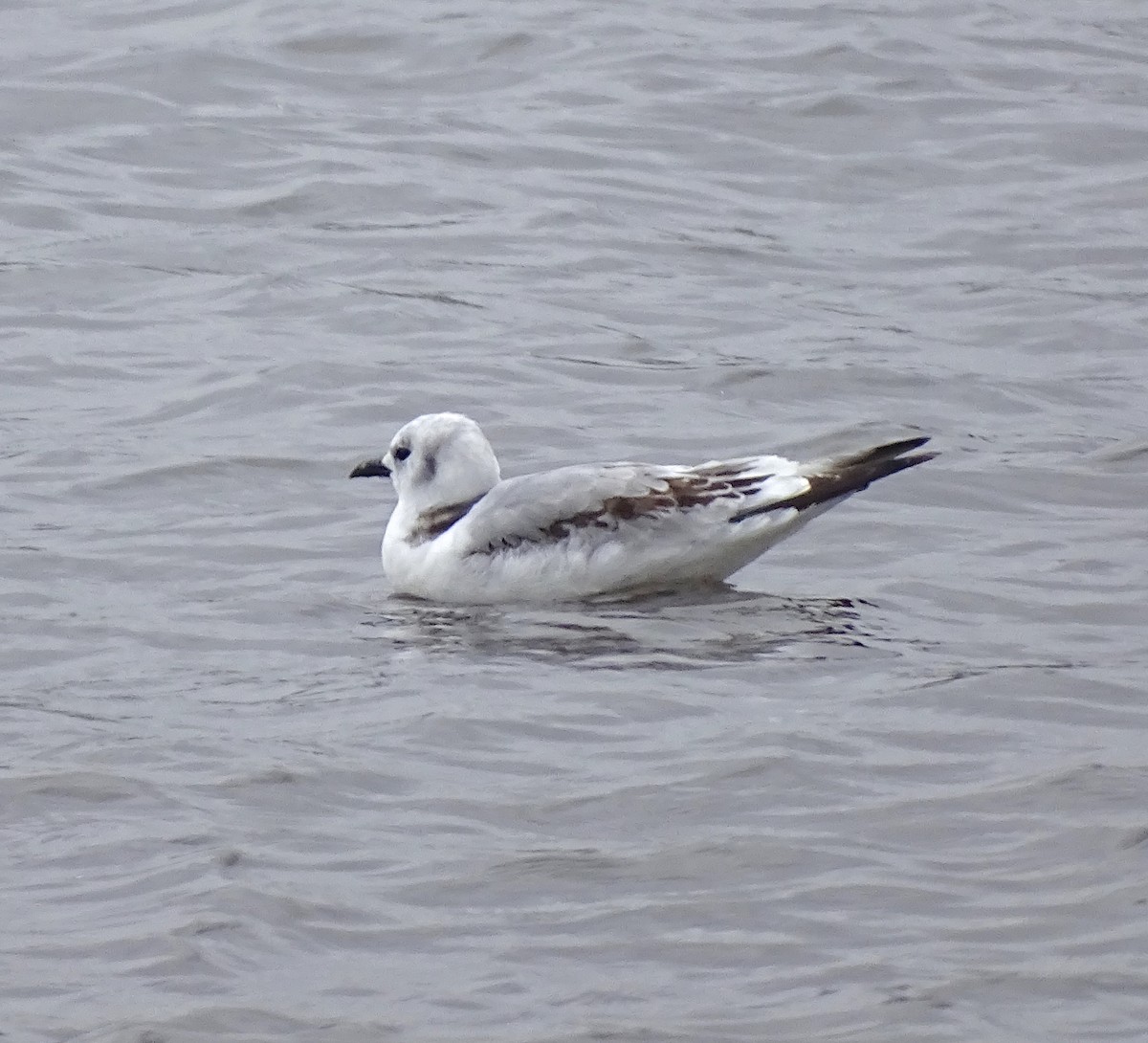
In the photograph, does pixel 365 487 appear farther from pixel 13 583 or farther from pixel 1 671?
pixel 1 671

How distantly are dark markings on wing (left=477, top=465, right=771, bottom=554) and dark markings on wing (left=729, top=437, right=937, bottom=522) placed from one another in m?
0.14

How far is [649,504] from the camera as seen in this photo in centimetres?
924

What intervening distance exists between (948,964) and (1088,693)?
222cm

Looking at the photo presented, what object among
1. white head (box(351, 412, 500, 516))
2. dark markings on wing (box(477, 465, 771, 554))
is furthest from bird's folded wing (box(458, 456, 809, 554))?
white head (box(351, 412, 500, 516))

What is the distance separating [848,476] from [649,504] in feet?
2.37

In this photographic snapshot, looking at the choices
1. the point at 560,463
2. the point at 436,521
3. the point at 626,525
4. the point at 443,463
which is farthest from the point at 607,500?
the point at 560,463

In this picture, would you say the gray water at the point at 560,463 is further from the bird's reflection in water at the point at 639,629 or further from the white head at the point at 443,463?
the white head at the point at 443,463

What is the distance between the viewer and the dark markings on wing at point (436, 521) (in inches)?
377

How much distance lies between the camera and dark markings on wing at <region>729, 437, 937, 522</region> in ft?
30.1

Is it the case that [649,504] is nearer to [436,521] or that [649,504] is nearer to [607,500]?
[607,500]

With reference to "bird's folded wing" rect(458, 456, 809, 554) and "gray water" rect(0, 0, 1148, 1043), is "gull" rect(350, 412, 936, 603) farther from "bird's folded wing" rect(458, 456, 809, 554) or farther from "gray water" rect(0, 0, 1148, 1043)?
"gray water" rect(0, 0, 1148, 1043)

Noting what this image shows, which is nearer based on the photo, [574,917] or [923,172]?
[574,917]

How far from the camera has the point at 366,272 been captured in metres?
14.1

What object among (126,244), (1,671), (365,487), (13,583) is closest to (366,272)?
(126,244)
